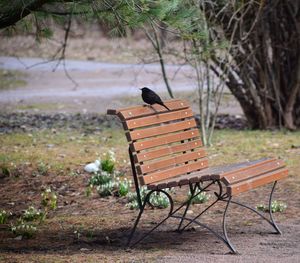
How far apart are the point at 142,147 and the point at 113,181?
96.2 inches

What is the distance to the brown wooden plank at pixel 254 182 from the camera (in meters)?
6.09

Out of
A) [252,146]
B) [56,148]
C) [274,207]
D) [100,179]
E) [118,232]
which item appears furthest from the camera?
[56,148]

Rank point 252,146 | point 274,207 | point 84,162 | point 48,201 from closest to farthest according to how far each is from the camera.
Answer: point 274,207
point 48,201
point 84,162
point 252,146

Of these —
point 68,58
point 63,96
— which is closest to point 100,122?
point 63,96

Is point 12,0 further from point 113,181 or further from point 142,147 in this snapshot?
point 113,181


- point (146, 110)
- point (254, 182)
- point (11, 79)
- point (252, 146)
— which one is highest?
point (146, 110)

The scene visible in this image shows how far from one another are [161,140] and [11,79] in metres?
16.8

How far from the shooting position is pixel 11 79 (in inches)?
910

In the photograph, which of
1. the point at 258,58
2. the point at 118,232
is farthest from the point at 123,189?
the point at 258,58

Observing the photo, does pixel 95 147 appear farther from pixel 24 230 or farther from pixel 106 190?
pixel 24 230

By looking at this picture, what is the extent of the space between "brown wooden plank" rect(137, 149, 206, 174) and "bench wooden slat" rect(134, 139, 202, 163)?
50 mm

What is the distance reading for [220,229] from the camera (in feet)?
23.5

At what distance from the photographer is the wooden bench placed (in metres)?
6.27

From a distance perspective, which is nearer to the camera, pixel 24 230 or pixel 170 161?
pixel 170 161
